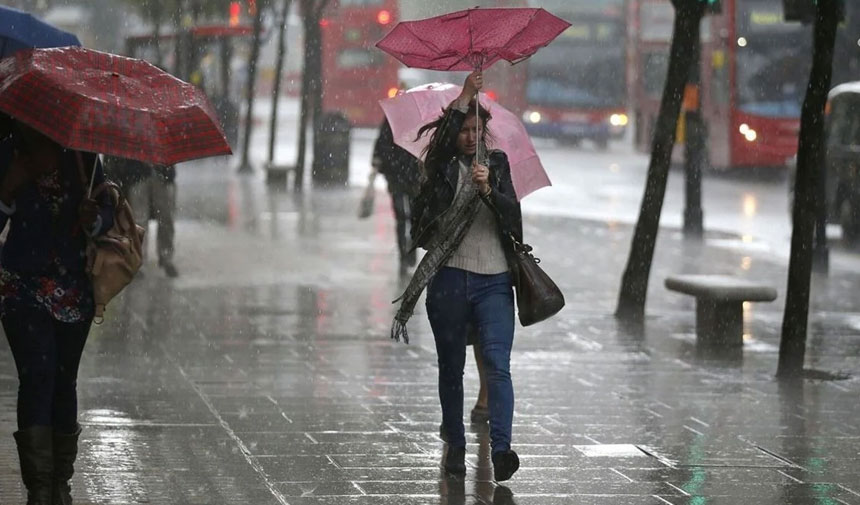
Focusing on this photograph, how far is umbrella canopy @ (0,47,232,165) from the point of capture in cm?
593

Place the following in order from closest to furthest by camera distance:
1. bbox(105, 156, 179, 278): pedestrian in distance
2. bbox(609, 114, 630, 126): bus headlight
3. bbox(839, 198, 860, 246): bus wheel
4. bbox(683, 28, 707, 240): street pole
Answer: bbox(105, 156, 179, 278): pedestrian in distance
bbox(683, 28, 707, 240): street pole
bbox(839, 198, 860, 246): bus wheel
bbox(609, 114, 630, 126): bus headlight

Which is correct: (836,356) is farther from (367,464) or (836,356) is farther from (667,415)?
(367,464)

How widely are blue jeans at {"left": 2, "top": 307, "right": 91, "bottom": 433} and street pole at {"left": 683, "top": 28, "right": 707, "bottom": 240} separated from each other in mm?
14303

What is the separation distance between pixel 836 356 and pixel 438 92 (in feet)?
13.8

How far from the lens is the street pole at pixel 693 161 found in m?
20.1

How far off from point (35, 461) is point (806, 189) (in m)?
5.67

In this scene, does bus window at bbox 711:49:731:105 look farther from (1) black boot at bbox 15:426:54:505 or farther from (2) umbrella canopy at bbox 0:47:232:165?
(1) black boot at bbox 15:426:54:505

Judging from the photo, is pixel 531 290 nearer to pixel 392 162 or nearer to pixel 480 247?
pixel 480 247

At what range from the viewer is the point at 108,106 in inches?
237

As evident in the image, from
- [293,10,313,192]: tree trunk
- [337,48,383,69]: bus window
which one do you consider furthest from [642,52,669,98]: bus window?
[337,48,383,69]: bus window

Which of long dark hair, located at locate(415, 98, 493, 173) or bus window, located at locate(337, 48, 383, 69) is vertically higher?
long dark hair, located at locate(415, 98, 493, 173)

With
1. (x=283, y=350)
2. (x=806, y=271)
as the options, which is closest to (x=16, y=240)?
(x=283, y=350)

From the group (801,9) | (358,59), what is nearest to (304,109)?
(801,9)

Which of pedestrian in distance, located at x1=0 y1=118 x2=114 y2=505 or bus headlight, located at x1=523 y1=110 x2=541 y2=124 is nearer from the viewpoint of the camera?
pedestrian in distance, located at x1=0 y1=118 x2=114 y2=505
